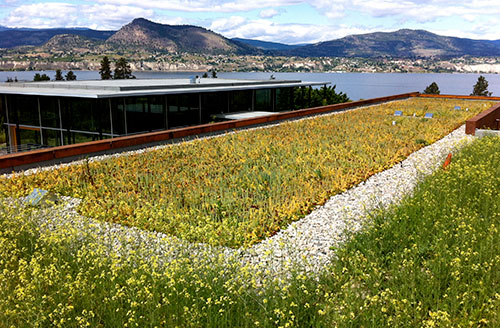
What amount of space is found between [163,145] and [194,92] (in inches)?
360

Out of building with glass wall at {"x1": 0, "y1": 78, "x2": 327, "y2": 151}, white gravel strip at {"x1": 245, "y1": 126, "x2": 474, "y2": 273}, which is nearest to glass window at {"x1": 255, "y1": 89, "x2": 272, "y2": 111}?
building with glass wall at {"x1": 0, "y1": 78, "x2": 327, "y2": 151}

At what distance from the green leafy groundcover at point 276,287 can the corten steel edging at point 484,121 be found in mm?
12216

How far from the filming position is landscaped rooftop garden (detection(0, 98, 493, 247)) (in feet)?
26.8

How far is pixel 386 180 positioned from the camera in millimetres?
11141

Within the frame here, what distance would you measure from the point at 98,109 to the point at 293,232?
1652 centimetres

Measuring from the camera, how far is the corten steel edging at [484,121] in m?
18.4

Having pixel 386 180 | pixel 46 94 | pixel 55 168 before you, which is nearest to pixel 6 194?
pixel 55 168

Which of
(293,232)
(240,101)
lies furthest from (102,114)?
(293,232)

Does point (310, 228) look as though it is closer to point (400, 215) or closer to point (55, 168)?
point (400, 215)

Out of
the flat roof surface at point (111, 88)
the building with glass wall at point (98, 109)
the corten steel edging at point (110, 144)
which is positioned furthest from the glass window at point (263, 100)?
the corten steel edging at point (110, 144)

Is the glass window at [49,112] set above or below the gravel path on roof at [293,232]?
above

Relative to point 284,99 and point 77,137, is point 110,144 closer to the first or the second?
point 77,137

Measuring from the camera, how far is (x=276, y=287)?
18.1 feet

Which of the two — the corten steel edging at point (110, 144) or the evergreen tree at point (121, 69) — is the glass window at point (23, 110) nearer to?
the corten steel edging at point (110, 144)
